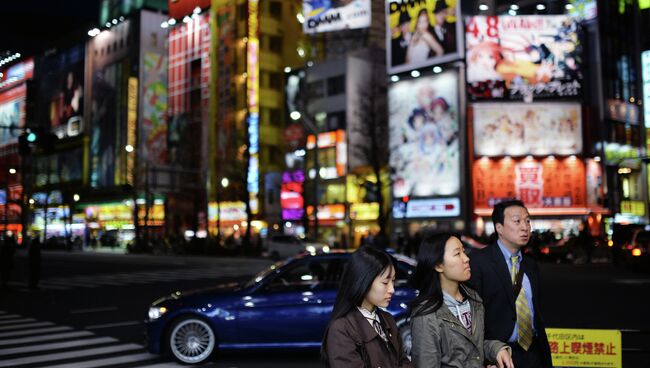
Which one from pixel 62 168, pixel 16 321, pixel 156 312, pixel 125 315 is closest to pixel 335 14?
pixel 125 315

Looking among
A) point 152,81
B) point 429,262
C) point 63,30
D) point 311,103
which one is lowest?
point 429,262

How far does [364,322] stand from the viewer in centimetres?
290

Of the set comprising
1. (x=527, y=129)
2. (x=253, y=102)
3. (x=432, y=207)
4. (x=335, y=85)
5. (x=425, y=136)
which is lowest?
(x=432, y=207)

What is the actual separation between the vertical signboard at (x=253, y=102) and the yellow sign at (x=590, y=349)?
179ft

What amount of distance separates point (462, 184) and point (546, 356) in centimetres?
4277

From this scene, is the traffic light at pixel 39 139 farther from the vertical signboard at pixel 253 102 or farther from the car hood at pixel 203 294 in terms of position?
the vertical signboard at pixel 253 102

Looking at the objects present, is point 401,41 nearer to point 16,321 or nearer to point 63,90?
point 16,321

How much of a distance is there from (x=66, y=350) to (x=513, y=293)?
25.2ft

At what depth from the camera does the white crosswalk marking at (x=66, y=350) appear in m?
8.43

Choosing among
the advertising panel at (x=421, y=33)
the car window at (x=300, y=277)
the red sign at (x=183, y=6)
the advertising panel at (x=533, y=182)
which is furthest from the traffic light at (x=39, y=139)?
the red sign at (x=183, y=6)

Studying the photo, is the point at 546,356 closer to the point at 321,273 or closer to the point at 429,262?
the point at 429,262

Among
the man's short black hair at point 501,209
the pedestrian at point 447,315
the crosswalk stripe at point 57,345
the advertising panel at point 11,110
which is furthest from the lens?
the advertising panel at point 11,110

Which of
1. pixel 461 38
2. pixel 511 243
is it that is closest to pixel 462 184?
pixel 461 38

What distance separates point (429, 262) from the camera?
3.47 m
